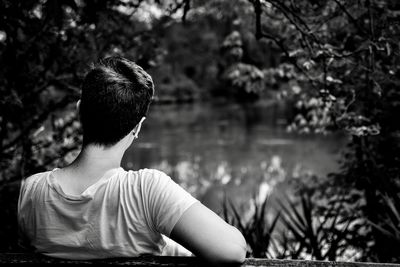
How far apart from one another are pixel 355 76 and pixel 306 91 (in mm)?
744

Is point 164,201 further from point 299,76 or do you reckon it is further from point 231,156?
point 231,156

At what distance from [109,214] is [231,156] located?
1386 cm

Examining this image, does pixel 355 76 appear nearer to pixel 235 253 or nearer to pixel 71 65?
pixel 71 65

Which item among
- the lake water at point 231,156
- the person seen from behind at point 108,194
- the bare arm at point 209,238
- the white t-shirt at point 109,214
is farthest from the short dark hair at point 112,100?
the lake water at point 231,156

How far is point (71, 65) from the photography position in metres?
3.65

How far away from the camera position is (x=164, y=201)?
122cm

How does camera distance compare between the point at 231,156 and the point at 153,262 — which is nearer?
the point at 153,262

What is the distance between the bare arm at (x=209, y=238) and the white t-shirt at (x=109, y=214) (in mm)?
31

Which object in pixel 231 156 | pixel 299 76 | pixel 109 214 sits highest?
pixel 299 76

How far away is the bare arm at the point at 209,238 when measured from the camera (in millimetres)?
1173

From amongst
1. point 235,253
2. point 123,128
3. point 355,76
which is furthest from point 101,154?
point 355,76

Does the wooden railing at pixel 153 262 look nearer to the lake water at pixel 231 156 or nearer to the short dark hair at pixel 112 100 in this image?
the short dark hair at pixel 112 100

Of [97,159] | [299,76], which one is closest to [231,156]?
[299,76]

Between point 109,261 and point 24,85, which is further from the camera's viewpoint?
point 24,85
